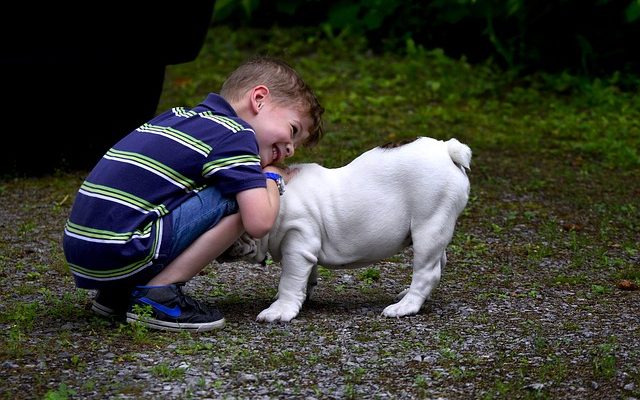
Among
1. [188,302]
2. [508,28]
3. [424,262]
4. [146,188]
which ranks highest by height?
[146,188]

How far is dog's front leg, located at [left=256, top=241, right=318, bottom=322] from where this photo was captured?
12.0 feet

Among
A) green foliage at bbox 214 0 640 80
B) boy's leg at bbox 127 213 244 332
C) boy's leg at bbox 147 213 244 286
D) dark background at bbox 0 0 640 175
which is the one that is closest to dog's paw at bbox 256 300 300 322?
boy's leg at bbox 127 213 244 332

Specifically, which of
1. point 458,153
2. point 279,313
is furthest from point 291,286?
point 458,153

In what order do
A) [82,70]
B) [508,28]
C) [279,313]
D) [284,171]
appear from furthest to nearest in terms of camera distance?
1. [508,28]
2. [82,70]
3. [284,171]
4. [279,313]

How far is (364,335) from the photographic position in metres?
3.50

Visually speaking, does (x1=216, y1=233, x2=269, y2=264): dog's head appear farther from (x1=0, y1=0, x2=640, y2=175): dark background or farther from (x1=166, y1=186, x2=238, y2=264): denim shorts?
(x1=0, y1=0, x2=640, y2=175): dark background

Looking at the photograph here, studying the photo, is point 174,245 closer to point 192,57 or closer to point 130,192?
point 130,192

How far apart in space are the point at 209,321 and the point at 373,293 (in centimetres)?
87

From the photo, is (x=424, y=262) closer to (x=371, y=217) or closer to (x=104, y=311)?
(x=371, y=217)

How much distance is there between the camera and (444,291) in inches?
164

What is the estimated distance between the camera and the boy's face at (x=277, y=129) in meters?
3.67

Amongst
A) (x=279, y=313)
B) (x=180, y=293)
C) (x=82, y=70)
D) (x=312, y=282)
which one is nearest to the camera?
(x=180, y=293)

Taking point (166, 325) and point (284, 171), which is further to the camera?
point (284, 171)

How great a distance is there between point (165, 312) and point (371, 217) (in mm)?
777
